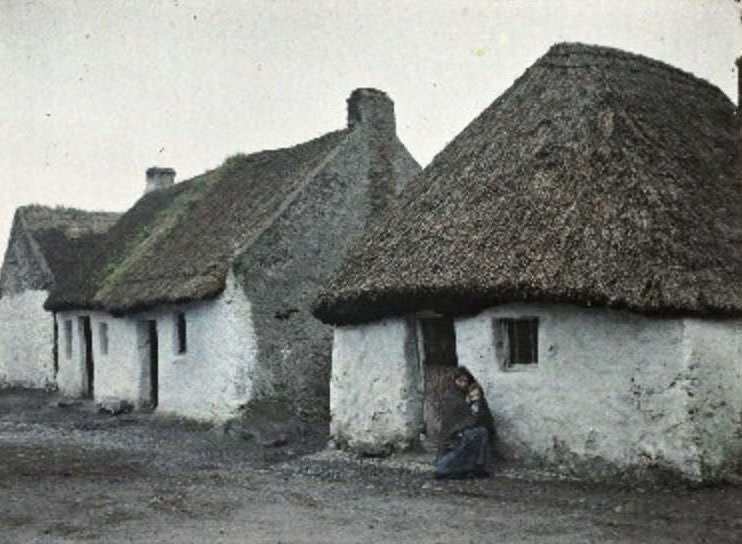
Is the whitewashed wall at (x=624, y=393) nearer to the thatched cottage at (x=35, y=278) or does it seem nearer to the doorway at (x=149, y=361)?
the doorway at (x=149, y=361)

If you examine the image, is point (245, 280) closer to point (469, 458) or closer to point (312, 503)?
point (469, 458)

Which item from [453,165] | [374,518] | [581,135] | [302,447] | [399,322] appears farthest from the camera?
[302,447]

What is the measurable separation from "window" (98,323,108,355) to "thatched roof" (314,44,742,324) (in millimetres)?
11479

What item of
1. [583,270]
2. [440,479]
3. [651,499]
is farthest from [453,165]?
[651,499]

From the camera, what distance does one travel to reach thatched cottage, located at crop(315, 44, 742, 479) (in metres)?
11.0

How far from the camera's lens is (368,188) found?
2100 centimetres

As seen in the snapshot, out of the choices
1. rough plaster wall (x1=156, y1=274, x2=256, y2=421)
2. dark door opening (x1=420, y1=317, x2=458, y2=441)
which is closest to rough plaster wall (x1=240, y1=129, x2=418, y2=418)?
rough plaster wall (x1=156, y1=274, x2=256, y2=421)

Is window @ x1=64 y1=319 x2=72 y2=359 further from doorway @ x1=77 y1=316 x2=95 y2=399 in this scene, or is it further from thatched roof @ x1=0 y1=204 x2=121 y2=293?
thatched roof @ x1=0 y1=204 x2=121 y2=293

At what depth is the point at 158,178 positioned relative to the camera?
1242 inches

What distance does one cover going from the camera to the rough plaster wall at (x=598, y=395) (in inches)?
430

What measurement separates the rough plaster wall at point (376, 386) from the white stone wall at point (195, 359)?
358 centimetres

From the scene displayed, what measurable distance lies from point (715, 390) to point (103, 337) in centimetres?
1805

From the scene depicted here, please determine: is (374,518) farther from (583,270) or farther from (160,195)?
(160,195)

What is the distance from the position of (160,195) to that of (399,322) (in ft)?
56.4
